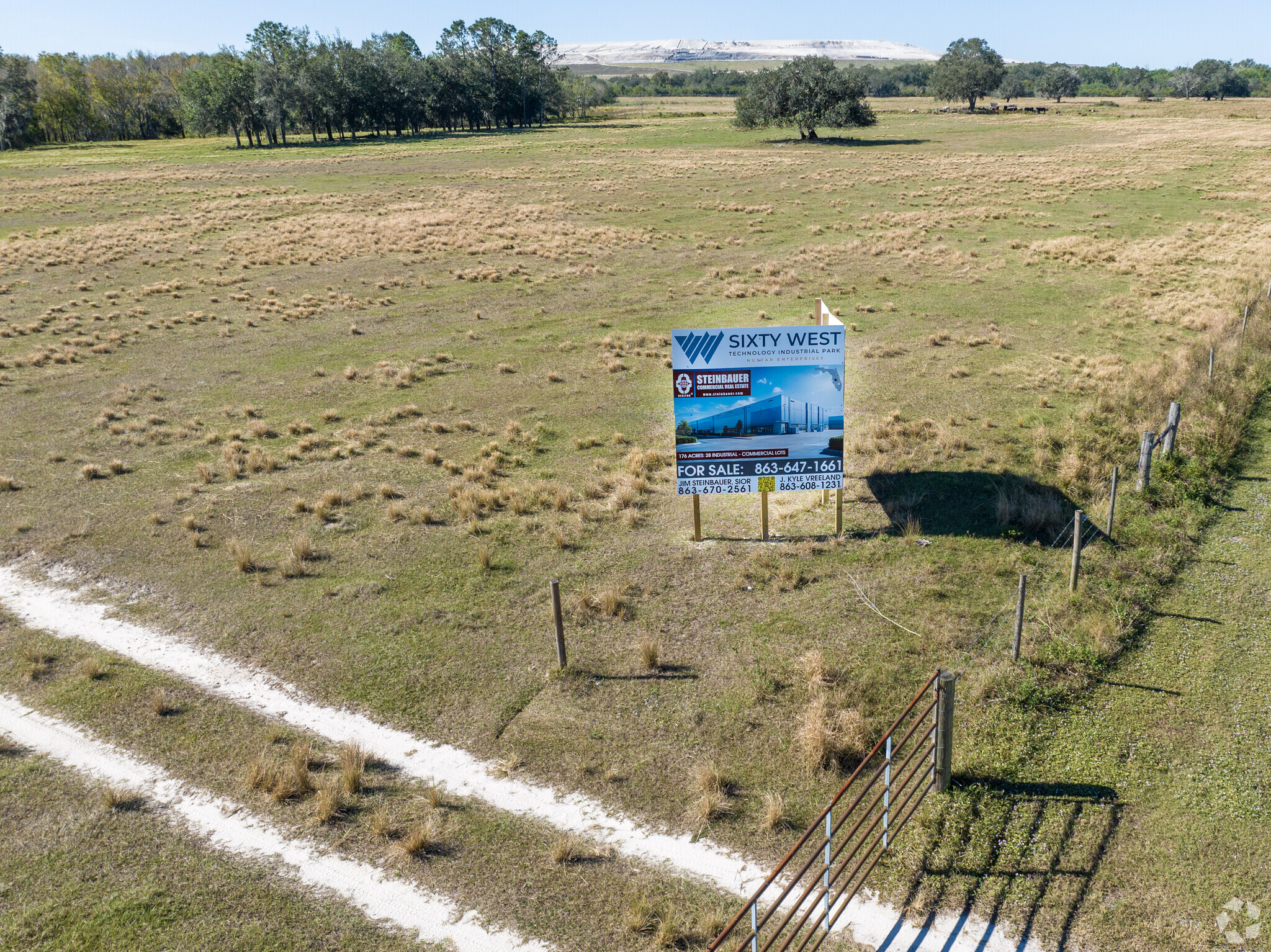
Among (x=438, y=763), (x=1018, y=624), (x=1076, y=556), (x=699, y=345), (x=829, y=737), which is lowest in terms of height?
(x=438, y=763)

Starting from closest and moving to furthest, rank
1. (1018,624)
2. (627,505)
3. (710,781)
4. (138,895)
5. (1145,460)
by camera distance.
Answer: (138,895)
(710,781)
(1018,624)
(1145,460)
(627,505)

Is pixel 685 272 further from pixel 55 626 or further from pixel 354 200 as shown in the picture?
pixel 354 200

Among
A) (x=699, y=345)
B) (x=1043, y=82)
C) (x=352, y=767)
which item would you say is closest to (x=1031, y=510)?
(x=699, y=345)

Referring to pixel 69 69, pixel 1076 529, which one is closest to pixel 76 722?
pixel 1076 529

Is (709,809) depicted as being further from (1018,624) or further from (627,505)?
(627,505)

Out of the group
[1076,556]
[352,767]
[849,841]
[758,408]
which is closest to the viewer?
[849,841]

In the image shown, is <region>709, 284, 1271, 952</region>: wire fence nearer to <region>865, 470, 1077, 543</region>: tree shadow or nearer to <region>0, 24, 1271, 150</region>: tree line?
<region>865, 470, 1077, 543</region>: tree shadow
